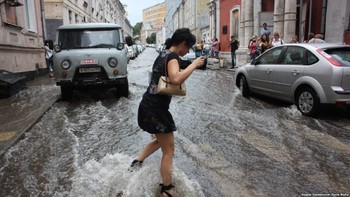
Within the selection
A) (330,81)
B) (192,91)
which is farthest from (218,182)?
(192,91)

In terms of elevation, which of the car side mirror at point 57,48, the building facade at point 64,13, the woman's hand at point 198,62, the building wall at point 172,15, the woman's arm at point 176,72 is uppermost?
the building wall at point 172,15

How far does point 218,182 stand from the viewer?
13.0ft

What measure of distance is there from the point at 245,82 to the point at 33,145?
20.6 feet

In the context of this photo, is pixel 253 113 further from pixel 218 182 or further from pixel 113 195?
pixel 113 195

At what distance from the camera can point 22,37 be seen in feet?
47.7

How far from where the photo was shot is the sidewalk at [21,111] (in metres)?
5.84

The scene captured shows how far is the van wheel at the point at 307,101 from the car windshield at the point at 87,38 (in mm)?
5180

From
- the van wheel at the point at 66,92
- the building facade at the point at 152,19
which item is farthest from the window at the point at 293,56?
the building facade at the point at 152,19

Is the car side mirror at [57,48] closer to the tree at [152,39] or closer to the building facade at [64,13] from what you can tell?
the building facade at [64,13]

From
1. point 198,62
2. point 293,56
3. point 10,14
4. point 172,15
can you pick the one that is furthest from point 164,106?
point 172,15

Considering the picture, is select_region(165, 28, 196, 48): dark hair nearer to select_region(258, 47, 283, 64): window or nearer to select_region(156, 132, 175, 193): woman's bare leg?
select_region(156, 132, 175, 193): woman's bare leg

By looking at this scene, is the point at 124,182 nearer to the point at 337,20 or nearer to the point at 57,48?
the point at 57,48

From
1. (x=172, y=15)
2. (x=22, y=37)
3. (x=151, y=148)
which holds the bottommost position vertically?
(x=151, y=148)

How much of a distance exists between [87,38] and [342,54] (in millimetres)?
6541
